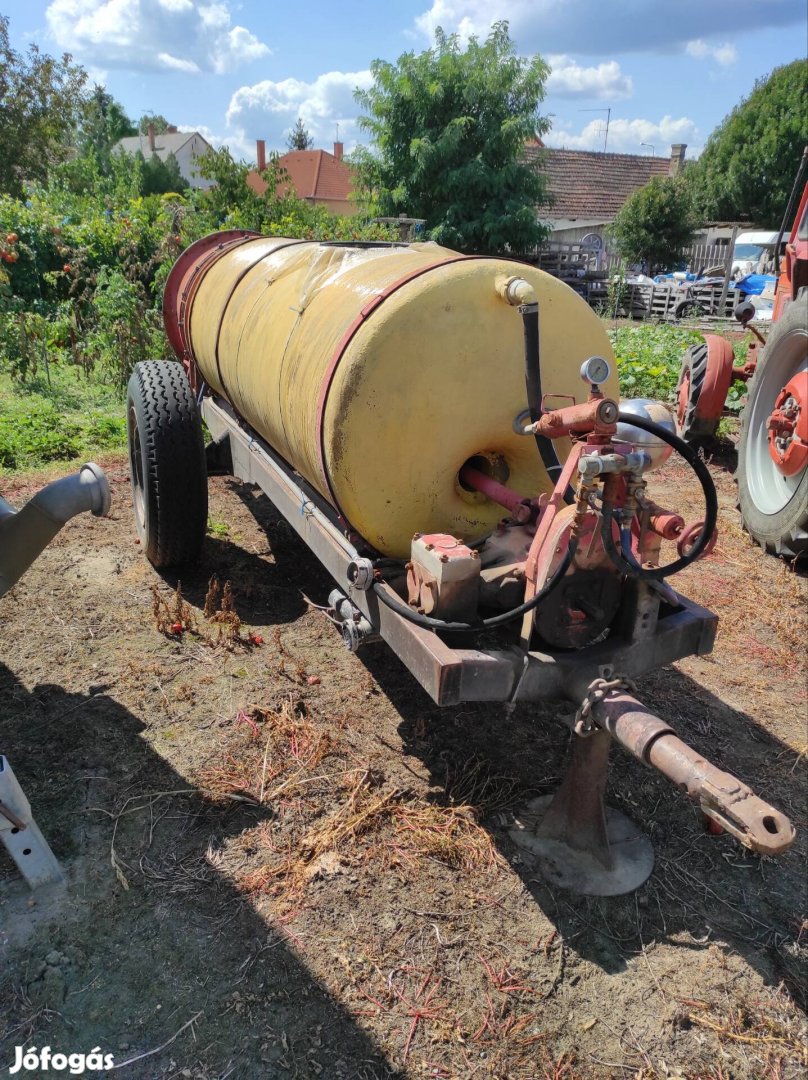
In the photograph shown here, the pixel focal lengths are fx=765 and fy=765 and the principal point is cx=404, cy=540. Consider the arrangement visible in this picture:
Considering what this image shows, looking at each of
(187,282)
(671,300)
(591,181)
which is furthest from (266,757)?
(591,181)

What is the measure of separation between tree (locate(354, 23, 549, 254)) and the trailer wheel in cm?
1709

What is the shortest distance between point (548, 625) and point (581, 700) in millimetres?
262

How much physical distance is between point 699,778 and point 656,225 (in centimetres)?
2627

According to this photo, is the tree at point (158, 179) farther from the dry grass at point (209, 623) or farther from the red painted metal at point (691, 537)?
the red painted metal at point (691, 537)

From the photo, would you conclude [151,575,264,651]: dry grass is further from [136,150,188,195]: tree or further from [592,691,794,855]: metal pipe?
[136,150,188,195]: tree

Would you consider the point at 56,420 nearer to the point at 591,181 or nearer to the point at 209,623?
the point at 209,623

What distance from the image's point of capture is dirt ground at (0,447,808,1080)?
213 cm

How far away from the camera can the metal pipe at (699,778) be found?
1.81 metres

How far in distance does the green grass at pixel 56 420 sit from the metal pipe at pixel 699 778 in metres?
5.80

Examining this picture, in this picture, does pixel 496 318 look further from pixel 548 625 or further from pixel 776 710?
pixel 776 710

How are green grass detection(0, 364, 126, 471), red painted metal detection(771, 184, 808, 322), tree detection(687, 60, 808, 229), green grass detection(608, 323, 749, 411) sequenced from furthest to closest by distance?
tree detection(687, 60, 808, 229) → green grass detection(608, 323, 749, 411) → green grass detection(0, 364, 126, 471) → red painted metal detection(771, 184, 808, 322)

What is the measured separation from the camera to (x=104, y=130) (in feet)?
192

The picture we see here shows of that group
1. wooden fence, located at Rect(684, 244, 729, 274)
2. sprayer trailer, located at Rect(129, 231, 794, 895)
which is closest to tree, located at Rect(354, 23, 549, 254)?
wooden fence, located at Rect(684, 244, 729, 274)

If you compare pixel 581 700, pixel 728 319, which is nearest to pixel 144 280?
pixel 581 700
